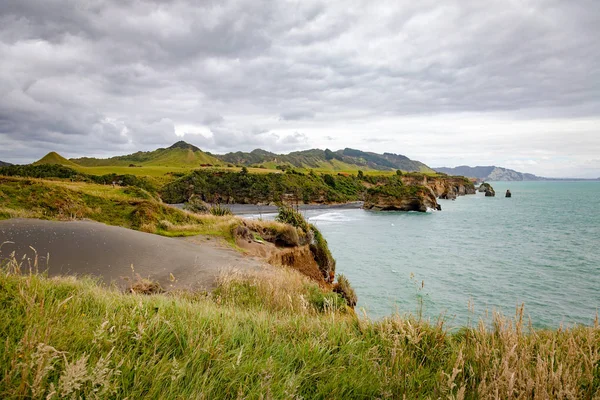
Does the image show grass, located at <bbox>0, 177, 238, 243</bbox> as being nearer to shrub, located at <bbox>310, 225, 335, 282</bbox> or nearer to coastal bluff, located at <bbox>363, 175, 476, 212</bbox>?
shrub, located at <bbox>310, 225, 335, 282</bbox>

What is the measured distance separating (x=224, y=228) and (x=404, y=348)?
18.2 meters

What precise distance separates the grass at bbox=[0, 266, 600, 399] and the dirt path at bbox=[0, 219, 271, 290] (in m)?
6.13

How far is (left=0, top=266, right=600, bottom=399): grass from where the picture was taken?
228cm

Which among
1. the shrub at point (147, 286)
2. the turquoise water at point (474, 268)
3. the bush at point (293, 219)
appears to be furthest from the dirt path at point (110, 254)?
the bush at point (293, 219)

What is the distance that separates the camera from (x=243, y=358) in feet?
9.91

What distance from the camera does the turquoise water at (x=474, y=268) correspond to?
1822cm

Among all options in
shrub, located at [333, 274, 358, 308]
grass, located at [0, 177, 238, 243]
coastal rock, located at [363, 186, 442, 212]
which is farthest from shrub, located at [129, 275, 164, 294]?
coastal rock, located at [363, 186, 442, 212]

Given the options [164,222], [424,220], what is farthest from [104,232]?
[424,220]

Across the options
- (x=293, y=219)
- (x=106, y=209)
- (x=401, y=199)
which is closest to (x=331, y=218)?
(x=401, y=199)

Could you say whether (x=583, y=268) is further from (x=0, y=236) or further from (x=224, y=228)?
A: (x=0, y=236)

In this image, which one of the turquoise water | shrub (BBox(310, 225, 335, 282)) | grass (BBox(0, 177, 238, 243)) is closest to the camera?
the turquoise water

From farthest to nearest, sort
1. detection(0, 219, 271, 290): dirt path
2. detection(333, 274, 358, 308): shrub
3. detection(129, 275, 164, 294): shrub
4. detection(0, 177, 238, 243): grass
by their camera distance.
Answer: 1. detection(0, 177, 238, 243): grass
2. detection(333, 274, 358, 308): shrub
3. detection(0, 219, 271, 290): dirt path
4. detection(129, 275, 164, 294): shrub

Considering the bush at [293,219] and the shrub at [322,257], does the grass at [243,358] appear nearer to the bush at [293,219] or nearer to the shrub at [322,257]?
the shrub at [322,257]

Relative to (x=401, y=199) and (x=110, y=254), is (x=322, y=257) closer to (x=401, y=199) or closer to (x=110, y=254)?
(x=110, y=254)
